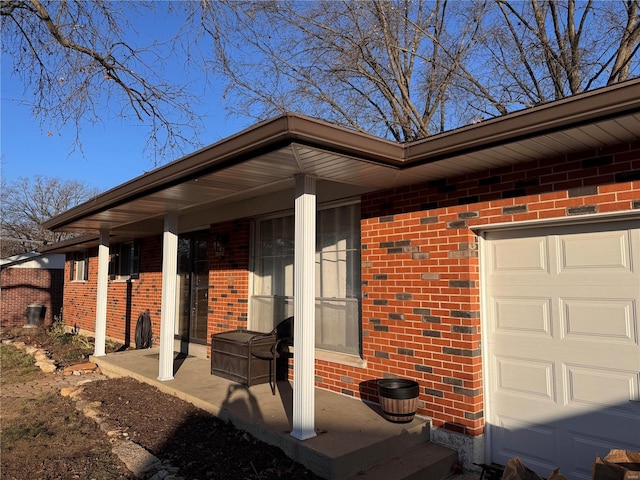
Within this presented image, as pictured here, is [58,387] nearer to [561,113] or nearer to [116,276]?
[116,276]

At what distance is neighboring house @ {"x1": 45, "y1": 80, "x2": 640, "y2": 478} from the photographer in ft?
11.6

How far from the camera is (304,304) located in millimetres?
4340

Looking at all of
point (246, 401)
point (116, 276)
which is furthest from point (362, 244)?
point (116, 276)

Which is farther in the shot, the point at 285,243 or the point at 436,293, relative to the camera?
the point at 285,243

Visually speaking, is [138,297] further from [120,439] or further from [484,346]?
[484,346]

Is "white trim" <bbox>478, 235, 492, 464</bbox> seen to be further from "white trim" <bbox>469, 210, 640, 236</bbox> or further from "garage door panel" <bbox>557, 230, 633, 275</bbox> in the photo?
"garage door panel" <bbox>557, 230, 633, 275</bbox>

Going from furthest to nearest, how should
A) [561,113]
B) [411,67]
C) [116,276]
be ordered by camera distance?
[116,276], [411,67], [561,113]

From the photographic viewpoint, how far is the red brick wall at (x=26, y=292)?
19.4 metres

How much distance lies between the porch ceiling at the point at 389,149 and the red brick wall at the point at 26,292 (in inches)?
696

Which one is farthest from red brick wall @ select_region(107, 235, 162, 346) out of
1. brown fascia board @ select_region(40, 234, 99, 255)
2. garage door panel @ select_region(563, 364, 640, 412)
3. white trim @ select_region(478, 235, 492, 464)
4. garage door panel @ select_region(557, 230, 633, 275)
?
garage door panel @ select_region(557, 230, 633, 275)

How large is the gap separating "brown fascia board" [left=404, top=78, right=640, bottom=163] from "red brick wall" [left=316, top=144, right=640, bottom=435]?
0.68 meters

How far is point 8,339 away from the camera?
47.4 ft

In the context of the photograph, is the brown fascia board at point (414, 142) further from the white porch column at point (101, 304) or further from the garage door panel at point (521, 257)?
the white porch column at point (101, 304)

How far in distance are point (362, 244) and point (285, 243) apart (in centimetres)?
181
